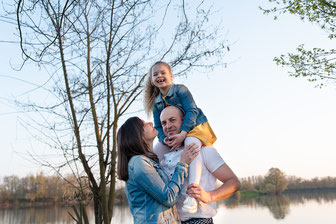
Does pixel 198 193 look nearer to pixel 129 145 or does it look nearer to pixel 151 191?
pixel 151 191

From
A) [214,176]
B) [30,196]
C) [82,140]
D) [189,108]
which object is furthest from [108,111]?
[30,196]

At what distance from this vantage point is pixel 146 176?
4.85 feet

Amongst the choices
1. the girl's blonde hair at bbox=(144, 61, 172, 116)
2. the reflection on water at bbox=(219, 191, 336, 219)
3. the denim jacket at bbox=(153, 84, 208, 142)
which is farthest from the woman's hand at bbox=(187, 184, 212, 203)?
the reflection on water at bbox=(219, 191, 336, 219)

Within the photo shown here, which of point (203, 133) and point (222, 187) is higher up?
point (203, 133)

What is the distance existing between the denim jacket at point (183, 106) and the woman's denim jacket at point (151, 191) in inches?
16.3

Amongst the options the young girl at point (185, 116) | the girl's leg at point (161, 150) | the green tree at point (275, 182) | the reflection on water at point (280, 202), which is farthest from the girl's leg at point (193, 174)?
the green tree at point (275, 182)

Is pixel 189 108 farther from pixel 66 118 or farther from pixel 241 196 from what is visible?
pixel 241 196

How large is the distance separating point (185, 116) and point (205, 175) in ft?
1.46

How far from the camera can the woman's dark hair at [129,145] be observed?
1618 millimetres

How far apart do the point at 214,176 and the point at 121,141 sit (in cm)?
59

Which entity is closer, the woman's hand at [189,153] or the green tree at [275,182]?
the woman's hand at [189,153]

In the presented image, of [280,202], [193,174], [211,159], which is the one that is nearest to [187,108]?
[211,159]

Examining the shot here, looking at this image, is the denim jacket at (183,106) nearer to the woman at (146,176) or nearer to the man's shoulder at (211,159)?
the man's shoulder at (211,159)

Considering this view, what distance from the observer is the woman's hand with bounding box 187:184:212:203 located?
5.08 ft
